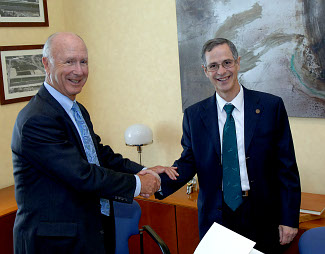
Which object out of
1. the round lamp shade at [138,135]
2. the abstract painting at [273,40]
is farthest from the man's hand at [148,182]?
the abstract painting at [273,40]

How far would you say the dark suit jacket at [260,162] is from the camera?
224cm

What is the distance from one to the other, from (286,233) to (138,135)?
1783 millimetres

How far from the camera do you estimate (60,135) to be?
6.77ft

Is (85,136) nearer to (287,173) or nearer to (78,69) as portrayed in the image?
(78,69)

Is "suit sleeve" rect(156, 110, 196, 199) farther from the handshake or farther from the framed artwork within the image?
the framed artwork

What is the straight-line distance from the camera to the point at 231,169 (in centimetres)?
227

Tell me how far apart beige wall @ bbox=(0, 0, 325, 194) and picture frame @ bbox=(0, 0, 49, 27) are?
9cm

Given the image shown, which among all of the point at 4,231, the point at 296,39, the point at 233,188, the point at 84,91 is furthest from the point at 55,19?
the point at 233,188

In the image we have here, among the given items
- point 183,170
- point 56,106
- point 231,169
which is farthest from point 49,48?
point 231,169

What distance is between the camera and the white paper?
1386mm

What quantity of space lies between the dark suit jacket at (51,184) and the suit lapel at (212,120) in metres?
0.67

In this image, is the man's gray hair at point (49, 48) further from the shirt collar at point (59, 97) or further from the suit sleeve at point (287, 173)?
the suit sleeve at point (287, 173)

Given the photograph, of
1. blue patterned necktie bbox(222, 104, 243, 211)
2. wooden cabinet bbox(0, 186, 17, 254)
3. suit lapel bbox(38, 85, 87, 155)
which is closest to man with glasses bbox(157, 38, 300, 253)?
blue patterned necktie bbox(222, 104, 243, 211)

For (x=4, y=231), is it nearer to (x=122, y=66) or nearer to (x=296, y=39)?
(x=122, y=66)
